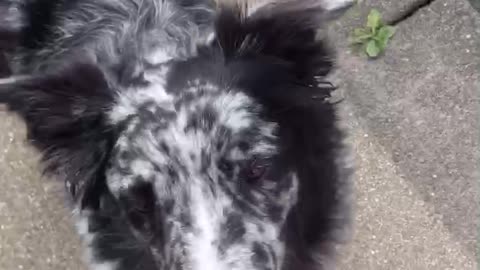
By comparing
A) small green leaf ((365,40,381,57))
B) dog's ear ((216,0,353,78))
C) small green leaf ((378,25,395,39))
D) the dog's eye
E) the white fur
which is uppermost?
dog's ear ((216,0,353,78))

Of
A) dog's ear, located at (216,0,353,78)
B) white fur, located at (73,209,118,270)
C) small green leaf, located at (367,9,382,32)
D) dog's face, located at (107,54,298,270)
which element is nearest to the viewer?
dog's face, located at (107,54,298,270)

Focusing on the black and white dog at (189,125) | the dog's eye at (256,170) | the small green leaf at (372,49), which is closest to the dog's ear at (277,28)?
the black and white dog at (189,125)

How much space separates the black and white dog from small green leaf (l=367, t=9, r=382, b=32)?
917 millimetres

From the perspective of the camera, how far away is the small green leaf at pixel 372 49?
12.3ft

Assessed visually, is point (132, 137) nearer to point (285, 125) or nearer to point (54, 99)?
point (54, 99)

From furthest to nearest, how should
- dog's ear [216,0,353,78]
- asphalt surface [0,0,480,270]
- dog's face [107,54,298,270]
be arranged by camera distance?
1. asphalt surface [0,0,480,270]
2. dog's ear [216,0,353,78]
3. dog's face [107,54,298,270]

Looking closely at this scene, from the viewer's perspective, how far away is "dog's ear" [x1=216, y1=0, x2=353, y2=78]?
2.63m

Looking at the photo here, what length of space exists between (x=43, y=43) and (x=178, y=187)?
31.9 inches

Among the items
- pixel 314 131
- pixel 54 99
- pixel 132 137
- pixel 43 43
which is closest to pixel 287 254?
pixel 314 131

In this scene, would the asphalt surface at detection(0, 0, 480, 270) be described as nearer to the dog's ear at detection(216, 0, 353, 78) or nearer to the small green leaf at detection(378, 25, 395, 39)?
the small green leaf at detection(378, 25, 395, 39)

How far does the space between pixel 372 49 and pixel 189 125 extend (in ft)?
4.65

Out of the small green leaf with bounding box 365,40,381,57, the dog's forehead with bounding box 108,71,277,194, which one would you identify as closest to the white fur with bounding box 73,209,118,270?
the dog's forehead with bounding box 108,71,277,194

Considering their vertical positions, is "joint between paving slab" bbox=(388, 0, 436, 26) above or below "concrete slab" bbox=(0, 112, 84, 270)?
above

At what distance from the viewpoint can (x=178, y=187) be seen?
252cm
